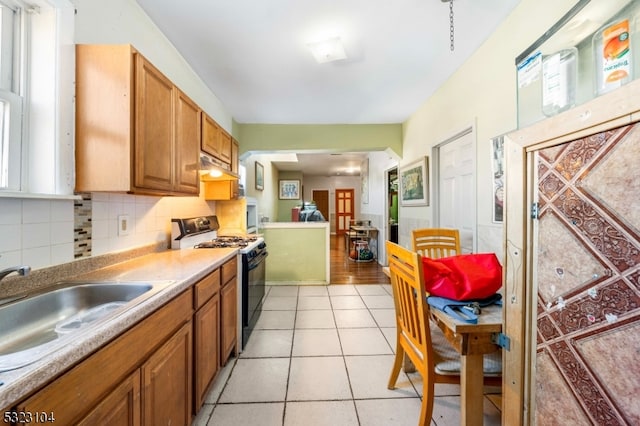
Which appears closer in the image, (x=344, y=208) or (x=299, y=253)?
(x=299, y=253)

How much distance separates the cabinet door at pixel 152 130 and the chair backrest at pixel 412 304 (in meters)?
1.39

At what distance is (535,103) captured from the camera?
3.27 feet

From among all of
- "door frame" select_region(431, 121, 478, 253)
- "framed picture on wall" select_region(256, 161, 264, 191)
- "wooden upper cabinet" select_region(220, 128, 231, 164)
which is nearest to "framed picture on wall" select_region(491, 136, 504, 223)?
"door frame" select_region(431, 121, 478, 253)

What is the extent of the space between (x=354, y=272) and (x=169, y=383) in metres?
3.77

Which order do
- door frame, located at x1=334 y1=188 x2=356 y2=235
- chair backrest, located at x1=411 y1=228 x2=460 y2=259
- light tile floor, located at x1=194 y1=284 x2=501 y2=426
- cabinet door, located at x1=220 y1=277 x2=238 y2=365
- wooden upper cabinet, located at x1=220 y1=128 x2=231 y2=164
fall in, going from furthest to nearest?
door frame, located at x1=334 y1=188 x2=356 y2=235 < wooden upper cabinet, located at x1=220 y1=128 x2=231 y2=164 < chair backrest, located at x1=411 y1=228 x2=460 y2=259 < cabinet door, located at x1=220 y1=277 x2=238 y2=365 < light tile floor, located at x1=194 y1=284 x2=501 y2=426

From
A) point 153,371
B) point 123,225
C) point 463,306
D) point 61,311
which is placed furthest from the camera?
point 123,225

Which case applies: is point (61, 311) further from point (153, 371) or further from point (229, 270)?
point (229, 270)

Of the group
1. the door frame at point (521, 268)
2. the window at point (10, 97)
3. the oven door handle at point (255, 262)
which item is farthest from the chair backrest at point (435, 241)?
the window at point (10, 97)

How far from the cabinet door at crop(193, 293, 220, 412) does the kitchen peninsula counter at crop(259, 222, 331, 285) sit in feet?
7.44

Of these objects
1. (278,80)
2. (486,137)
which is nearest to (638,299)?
(486,137)

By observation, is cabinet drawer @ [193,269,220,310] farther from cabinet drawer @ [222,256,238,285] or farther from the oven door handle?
the oven door handle

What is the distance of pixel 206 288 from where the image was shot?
1.47m

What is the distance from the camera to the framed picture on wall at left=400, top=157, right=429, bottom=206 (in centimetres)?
297

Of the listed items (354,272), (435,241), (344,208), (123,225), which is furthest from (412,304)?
(344,208)
